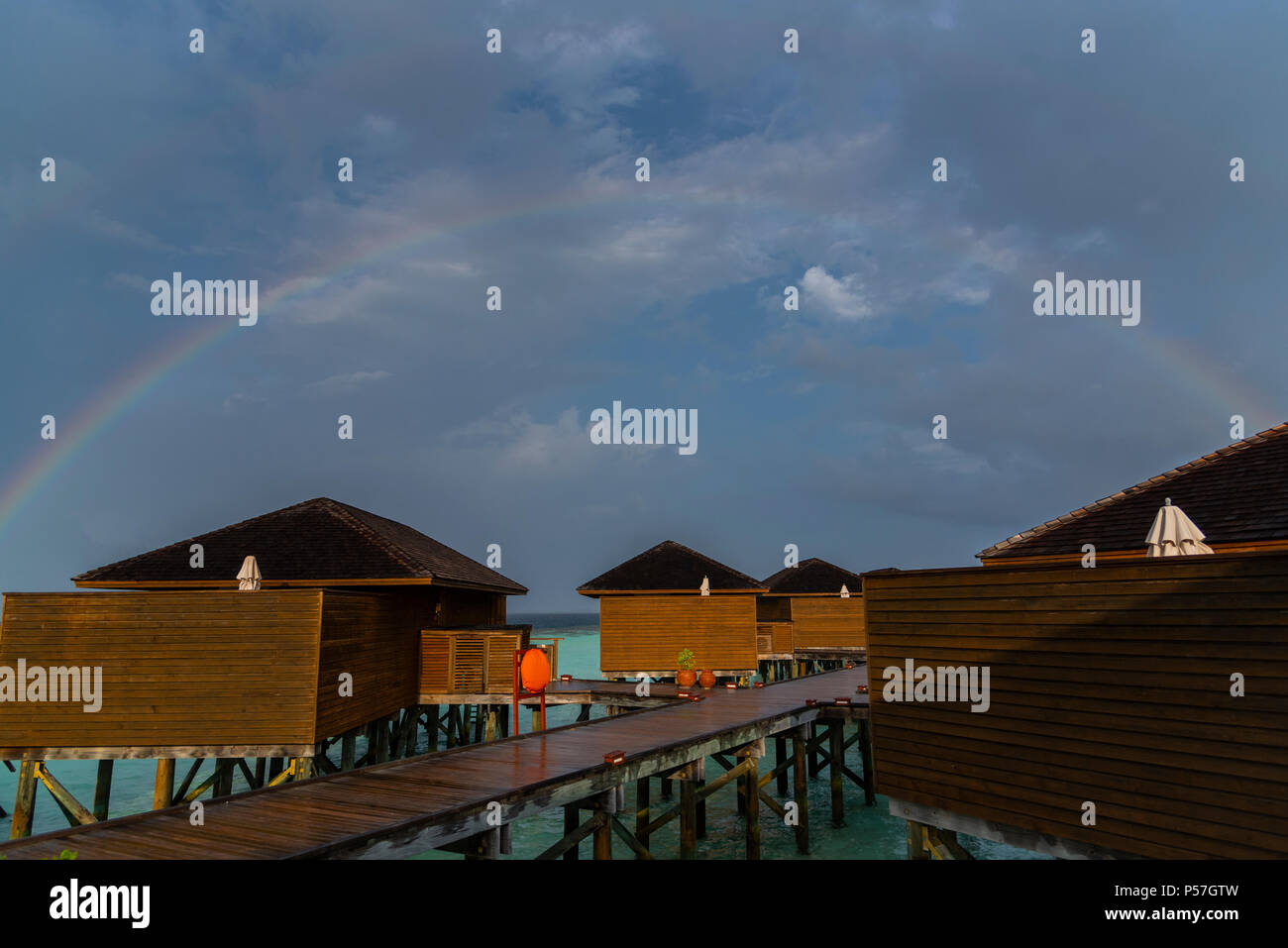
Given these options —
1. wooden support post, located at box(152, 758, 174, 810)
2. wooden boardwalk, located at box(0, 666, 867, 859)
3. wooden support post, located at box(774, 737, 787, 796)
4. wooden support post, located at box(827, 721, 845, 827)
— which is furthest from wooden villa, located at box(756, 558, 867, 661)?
wooden support post, located at box(152, 758, 174, 810)

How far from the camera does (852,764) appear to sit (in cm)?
2672

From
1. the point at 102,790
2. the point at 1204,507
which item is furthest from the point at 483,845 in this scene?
the point at 102,790

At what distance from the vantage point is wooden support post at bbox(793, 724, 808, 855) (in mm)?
16047

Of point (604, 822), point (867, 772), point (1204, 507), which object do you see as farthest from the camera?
point (867, 772)

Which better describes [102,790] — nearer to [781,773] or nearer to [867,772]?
[781,773]

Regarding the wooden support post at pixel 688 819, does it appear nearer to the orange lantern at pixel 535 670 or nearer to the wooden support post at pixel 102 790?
the orange lantern at pixel 535 670

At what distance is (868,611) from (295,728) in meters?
10.7

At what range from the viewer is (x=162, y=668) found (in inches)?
579

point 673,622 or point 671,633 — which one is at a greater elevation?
point 673,622

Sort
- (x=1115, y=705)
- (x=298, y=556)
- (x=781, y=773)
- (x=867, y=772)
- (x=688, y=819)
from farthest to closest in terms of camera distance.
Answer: (x=781, y=773)
(x=867, y=772)
(x=298, y=556)
(x=688, y=819)
(x=1115, y=705)

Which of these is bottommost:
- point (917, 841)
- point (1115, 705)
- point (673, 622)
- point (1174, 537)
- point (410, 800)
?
point (917, 841)

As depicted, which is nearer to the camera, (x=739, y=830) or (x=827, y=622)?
(x=739, y=830)

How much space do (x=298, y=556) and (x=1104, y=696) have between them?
18.3 m

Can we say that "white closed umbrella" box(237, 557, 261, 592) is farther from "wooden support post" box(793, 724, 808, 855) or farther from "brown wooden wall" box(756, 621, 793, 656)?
"brown wooden wall" box(756, 621, 793, 656)
